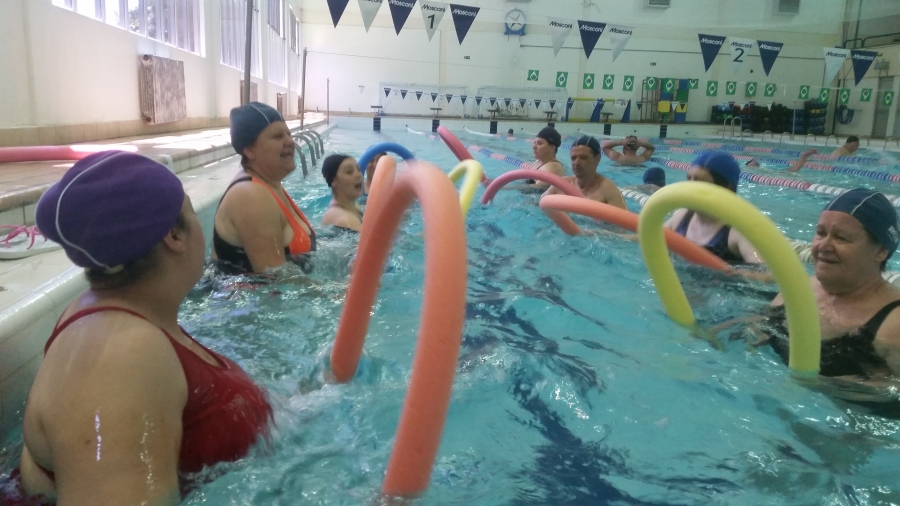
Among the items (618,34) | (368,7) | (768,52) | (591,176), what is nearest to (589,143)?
(591,176)

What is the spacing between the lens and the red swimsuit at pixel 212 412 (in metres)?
1.49

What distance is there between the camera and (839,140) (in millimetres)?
19094

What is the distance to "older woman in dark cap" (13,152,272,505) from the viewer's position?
126cm

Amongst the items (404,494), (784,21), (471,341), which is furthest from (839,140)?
(404,494)

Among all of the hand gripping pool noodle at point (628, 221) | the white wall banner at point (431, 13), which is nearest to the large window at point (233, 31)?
the white wall banner at point (431, 13)

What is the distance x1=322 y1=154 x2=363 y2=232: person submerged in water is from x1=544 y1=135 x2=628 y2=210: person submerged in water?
7.39 feet

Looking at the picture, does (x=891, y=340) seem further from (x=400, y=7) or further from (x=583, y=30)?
(x=583, y=30)

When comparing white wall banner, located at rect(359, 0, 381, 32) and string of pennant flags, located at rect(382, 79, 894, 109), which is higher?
white wall banner, located at rect(359, 0, 381, 32)

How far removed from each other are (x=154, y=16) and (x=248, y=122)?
9.09 m

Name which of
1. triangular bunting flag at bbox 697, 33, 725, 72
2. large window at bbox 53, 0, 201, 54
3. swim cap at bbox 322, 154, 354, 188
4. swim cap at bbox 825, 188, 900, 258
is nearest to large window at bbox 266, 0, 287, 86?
large window at bbox 53, 0, 201, 54

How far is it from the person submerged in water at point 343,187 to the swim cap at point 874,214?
3.10m

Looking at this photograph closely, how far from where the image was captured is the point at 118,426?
4.13 ft

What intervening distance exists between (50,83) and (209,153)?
6.15 ft

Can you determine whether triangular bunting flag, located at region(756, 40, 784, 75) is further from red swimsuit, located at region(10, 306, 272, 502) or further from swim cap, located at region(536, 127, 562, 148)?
red swimsuit, located at region(10, 306, 272, 502)
